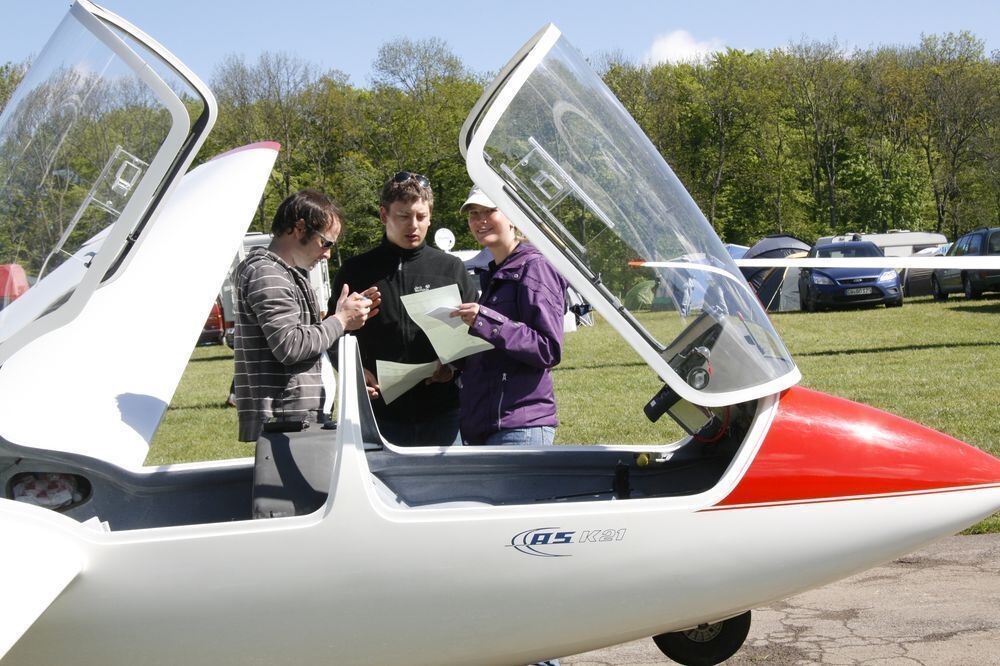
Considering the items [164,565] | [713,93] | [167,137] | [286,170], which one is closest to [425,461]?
[164,565]

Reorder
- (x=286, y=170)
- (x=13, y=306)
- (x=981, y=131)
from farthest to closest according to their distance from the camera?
(x=981, y=131)
(x=286, y=170)
(x=13, y=306)

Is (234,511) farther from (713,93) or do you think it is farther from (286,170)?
(713,93)

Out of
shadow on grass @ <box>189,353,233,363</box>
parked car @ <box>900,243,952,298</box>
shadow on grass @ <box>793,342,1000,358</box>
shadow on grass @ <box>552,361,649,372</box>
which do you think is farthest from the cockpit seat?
parked car @ <box>900,243,952,298</box>

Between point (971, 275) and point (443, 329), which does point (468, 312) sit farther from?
point (971, 275)

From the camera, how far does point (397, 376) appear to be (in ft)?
12.4

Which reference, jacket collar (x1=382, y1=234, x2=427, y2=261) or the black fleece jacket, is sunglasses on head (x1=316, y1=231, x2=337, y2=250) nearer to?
the black fleece jacket

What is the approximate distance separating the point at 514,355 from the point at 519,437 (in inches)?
13.0

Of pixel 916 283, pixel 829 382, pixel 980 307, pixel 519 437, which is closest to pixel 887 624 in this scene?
pixel 519 437

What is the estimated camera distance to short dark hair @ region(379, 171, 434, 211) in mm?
3945

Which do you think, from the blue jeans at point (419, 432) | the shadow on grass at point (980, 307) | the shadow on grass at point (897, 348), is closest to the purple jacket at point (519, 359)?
the blue jeans at point (419, 432)

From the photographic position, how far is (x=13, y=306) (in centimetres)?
275

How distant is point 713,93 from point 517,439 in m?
47.1

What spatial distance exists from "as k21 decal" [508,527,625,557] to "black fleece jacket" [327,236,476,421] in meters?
1.40

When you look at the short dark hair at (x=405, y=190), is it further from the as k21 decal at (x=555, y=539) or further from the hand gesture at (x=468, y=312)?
the as k21 decal at (x=555, y=539)
